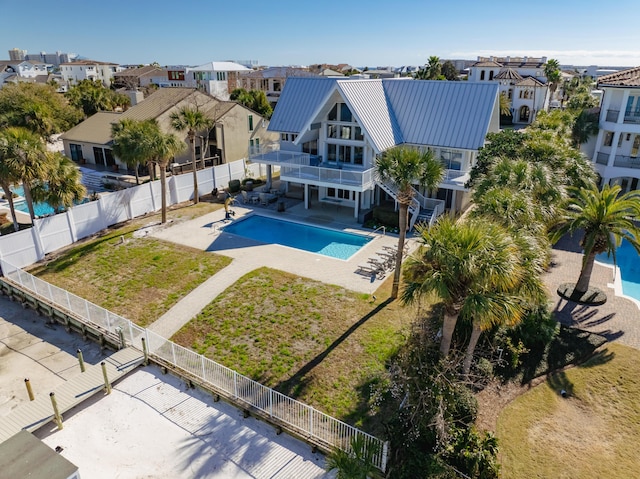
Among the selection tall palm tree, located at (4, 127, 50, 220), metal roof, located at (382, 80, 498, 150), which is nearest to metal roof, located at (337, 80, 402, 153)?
metal roof, located at (382, 80, 498, 150)

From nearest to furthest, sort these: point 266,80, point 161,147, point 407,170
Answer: point 407,170, point 161,147, point 266,80

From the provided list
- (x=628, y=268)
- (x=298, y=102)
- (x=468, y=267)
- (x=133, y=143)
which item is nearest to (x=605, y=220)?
(x=628, y=268)

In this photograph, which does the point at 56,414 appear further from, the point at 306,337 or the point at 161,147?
the point at 161,147

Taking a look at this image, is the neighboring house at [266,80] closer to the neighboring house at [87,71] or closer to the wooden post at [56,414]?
the neighboring house at [87,71]

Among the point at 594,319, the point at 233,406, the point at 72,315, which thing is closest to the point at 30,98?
the point at 72,315

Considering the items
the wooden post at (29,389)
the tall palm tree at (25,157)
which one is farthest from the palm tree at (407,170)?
the tall palm tree at (25,157)

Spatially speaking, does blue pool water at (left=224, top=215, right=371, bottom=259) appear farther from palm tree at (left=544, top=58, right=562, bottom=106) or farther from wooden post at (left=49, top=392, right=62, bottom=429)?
palm tree at (left=544, top=58, right=562, bottom=106)
